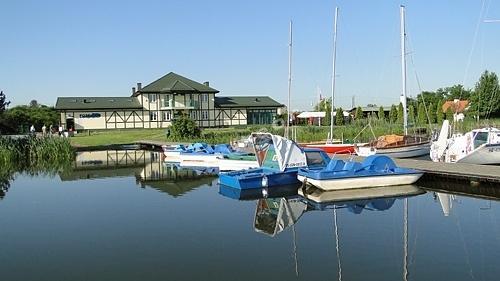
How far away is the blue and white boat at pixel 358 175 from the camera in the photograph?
1741cm

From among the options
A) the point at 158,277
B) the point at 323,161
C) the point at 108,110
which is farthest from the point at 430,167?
the point at 108,110

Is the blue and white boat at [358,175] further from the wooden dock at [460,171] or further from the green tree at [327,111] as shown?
the green tree at [327,111]

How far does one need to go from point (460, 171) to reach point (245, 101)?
50.9 metres

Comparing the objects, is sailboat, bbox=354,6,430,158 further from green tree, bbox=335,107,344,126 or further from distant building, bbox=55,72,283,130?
distant building, bbox=55,72,283,130

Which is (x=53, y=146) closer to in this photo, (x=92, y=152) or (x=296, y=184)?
(x=92, y=152)

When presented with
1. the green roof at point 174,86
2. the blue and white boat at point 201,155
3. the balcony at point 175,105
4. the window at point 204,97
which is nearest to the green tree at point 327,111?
the green roof at point 174,86

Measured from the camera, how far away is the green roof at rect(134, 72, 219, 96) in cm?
6216

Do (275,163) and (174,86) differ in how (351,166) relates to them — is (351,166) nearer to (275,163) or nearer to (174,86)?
(275,163)

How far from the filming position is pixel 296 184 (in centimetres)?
1912

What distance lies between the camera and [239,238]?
11.7 metres

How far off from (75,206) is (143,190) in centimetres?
380

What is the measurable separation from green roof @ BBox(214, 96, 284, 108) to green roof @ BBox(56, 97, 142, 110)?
10.9 meters

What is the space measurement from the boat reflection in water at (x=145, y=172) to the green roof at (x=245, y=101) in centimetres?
2980

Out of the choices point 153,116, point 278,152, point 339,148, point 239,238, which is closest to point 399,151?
point 339,148
